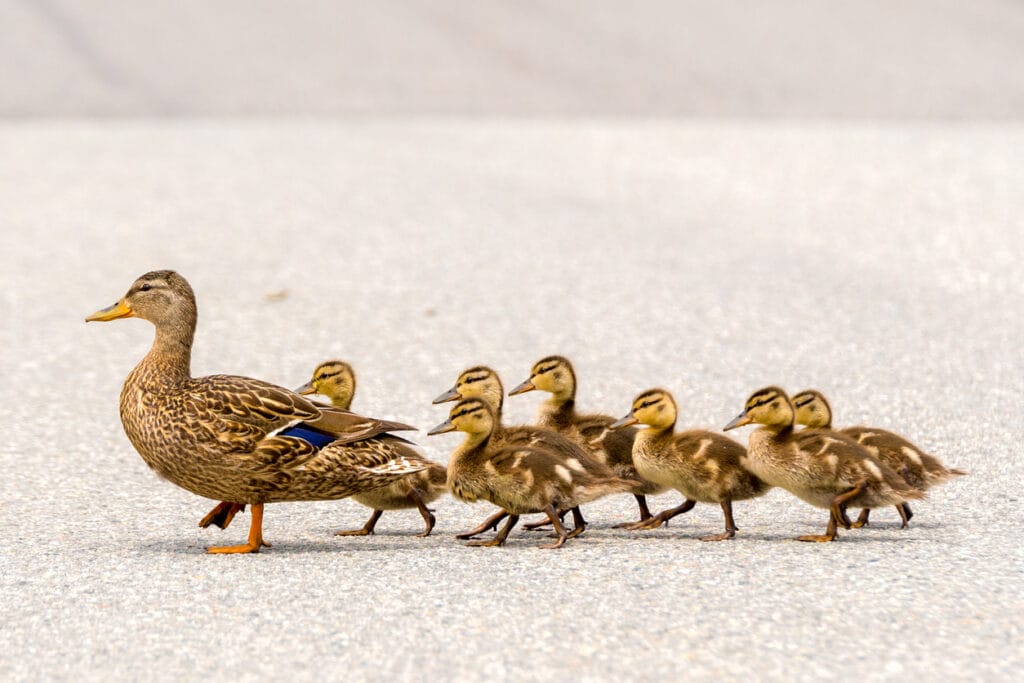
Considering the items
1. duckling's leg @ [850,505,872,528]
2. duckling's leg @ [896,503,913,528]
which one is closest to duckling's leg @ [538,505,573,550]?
duckling's leg @ [850,505,872,528]

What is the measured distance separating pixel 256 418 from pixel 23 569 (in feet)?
4.27

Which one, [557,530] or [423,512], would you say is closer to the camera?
[557,530]

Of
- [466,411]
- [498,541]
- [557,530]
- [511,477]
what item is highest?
[466,411]

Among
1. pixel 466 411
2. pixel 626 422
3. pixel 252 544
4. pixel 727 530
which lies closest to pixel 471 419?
pixel 466 411

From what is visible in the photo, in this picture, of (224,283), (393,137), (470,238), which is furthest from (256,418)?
(393,137)

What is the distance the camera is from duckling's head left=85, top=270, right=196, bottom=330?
7.25 metres

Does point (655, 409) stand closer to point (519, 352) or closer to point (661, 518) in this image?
point (661, 518)

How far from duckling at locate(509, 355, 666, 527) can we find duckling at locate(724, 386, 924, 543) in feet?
2.35

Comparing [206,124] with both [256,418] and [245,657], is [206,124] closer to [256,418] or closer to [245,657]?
[256,418]

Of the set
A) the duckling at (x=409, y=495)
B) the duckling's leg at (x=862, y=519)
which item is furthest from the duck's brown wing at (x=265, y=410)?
the duckling's leg at (x=862, y=519)

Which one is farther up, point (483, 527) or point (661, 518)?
point (661, 518)

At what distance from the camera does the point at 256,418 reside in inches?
266

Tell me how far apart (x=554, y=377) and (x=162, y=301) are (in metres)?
2.19

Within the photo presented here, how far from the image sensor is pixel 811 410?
24.0 feet
